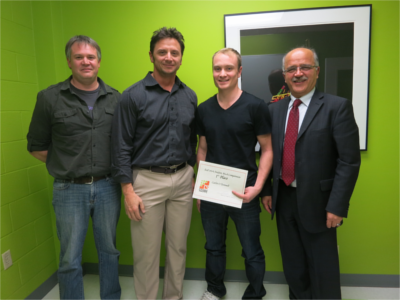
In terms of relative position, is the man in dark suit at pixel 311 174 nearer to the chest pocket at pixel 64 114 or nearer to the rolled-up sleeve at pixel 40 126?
the chest pocket at pixel 64 114

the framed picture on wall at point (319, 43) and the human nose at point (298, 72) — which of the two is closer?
the human nose at point (298, 72)

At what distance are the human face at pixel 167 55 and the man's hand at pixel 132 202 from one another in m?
0.75

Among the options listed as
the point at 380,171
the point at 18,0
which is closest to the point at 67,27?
the point at 18,0

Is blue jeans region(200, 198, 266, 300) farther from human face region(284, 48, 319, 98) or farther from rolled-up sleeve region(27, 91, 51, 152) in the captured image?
rolled-up sleeve region(27, 91, 51, 152)

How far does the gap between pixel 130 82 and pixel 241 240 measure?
1.52 metres

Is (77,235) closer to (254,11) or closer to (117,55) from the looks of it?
(117,55)

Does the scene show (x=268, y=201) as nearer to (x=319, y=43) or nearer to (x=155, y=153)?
(x=155, y=153)

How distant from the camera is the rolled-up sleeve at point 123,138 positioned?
171 centimetres

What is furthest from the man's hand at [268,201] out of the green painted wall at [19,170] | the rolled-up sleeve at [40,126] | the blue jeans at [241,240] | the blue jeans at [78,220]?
the green painted wall at [19,170]

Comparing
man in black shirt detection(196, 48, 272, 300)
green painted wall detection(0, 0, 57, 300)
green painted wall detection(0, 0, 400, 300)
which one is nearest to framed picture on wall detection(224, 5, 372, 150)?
green painted wall detection(0, 0, 400, 300)

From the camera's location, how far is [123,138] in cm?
172

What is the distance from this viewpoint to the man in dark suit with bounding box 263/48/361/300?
1.56 m

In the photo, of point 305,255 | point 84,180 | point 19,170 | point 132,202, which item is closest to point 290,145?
point 305,255

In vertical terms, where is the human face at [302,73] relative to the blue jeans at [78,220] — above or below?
above
